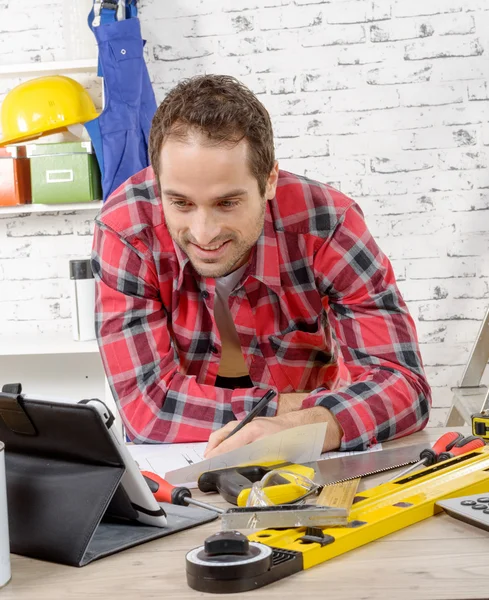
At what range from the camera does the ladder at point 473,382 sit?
10.6 ft

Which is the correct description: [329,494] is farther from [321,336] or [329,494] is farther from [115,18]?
[115,18]

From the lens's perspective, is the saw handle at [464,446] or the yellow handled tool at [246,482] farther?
the saw handle at [464,446]

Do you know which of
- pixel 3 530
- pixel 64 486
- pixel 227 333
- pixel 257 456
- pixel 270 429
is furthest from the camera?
pixel 227 333

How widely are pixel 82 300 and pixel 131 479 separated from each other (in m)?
2.50

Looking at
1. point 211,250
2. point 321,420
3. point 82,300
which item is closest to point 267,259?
point 211,250

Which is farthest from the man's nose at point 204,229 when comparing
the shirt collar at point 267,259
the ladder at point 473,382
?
the ladder at point 473,382

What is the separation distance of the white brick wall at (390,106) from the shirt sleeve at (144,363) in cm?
210

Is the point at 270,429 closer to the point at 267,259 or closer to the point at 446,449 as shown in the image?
the point at 446,449

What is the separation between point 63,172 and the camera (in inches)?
135

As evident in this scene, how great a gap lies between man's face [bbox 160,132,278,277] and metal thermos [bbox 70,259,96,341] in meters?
1.78

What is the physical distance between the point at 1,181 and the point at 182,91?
206cm

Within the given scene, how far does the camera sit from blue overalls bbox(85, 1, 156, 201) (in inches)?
130

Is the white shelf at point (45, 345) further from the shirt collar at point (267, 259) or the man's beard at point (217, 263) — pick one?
the man's beard at point (217, 263)

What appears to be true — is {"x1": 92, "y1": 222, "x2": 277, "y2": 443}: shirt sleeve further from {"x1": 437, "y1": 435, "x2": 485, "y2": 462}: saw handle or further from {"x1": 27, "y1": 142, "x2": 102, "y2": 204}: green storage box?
{"x1": 27, "y1": 142, "x2": 102, "y2": 204}: green storage box
